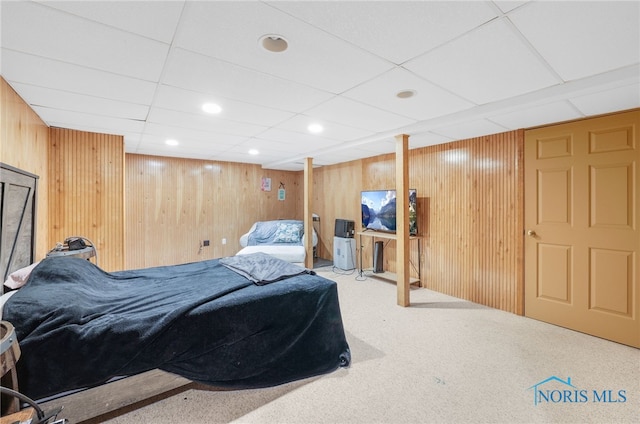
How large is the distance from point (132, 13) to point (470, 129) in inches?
126

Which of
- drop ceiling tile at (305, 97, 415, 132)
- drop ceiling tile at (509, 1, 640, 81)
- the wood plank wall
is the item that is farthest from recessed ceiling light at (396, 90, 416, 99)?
the wood plank wall

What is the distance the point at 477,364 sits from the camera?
7.21ft

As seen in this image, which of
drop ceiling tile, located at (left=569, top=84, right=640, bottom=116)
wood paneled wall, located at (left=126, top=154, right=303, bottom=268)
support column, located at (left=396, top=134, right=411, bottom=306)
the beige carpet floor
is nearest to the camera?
the beige carpet floor

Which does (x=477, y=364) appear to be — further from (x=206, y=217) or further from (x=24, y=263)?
(x=206, y=217)

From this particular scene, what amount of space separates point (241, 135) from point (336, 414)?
10.3 ft

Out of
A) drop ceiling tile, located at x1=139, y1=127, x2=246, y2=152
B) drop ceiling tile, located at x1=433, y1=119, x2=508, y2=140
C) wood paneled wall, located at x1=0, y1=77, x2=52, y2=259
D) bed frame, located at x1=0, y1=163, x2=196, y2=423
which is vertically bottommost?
bed frame, located at x1=0, y1=163, x2=196, y2=423

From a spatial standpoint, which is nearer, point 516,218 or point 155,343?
point 155,343

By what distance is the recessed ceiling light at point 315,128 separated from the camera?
3163 mm

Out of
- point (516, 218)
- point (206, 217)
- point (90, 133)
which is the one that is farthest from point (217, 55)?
point (206, 217)

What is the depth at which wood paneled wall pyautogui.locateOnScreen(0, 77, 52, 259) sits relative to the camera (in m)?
1.96

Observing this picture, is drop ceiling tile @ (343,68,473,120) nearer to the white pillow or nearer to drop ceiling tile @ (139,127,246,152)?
drop ceiling tile @ (139,127,246,152)

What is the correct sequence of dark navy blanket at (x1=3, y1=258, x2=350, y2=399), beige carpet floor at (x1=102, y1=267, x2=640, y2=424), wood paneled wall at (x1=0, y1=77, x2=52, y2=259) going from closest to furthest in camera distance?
dark navy blanket at (x1=3, y1=258, x2=350, y2=399)
beige carpet floor at (x1=102, y1=267, x2=640, y2=424)
wood paneled wall at (x1=0, y1=77, x2=52, y2=259)

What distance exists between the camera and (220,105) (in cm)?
249

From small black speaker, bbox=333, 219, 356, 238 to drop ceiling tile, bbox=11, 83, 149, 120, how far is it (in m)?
3.62
